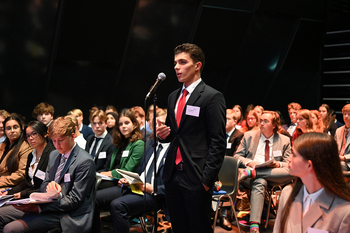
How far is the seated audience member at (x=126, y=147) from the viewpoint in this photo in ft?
12.3

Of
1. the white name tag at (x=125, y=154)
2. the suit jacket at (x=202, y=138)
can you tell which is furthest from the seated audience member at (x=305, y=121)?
the suit jacket at (x=202, y=138)

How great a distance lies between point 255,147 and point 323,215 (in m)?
2.70

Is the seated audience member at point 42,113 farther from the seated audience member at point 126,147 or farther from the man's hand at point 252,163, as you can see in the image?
the man's hand at point 252,163

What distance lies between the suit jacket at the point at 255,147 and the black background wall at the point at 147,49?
11.6ft

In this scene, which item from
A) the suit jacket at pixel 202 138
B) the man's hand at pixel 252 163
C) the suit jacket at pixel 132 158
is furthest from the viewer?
the man's hand at pixel 252 163

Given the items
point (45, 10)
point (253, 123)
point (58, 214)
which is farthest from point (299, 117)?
point (45, 10)

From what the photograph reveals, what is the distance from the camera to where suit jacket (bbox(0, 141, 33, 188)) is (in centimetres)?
358

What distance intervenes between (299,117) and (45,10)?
14.7 feet

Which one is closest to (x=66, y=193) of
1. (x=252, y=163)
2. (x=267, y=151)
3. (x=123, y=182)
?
(x=123, y=182)

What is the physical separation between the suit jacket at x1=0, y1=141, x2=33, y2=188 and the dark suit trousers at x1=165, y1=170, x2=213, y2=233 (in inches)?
82.8

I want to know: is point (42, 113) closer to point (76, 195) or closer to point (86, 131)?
point (86, 131)

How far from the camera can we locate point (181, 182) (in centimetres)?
217

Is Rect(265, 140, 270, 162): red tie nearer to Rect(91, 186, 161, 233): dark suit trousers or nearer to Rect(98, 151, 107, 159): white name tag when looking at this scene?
Rect(91, 186, 161, 233): dark suit trousers

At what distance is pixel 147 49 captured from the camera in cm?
706
